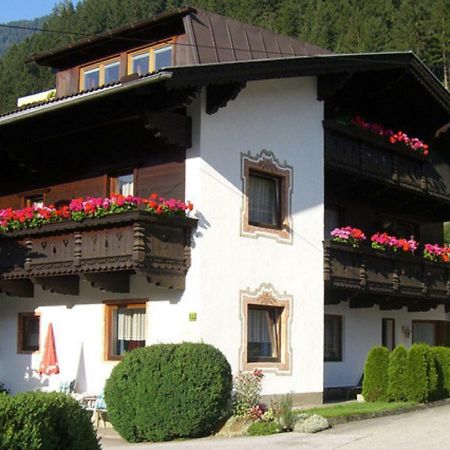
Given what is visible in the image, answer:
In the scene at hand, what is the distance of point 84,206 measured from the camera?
17359mm

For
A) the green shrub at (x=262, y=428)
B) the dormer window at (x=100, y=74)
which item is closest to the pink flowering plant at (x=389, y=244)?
the green shrub at (x=262, y=428)

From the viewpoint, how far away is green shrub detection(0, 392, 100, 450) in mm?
8336

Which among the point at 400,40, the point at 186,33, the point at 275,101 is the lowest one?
the point at 275,101

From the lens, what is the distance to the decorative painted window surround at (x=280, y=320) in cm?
1841

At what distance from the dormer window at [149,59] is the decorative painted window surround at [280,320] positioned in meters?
5.81

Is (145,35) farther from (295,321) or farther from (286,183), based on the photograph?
(295,321)

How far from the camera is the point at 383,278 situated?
2197 centimetres

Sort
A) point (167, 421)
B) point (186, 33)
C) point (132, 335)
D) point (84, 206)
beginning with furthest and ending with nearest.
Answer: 1. point (186, 33)
2. point (132, 335)
3. point (84, 206)
4. point (167, 421)

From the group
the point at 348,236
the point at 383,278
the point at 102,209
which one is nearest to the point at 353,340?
the point at 383,278

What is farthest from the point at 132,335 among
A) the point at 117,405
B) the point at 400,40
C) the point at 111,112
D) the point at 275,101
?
the point at 400,40

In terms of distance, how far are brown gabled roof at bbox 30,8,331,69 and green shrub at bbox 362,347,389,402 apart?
749cm

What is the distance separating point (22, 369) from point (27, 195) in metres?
4.14

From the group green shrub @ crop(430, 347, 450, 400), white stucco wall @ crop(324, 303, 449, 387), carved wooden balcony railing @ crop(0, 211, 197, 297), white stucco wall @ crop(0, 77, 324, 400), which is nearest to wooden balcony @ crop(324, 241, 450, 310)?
white stucco wall @ crop(324, 303, 449, 387)

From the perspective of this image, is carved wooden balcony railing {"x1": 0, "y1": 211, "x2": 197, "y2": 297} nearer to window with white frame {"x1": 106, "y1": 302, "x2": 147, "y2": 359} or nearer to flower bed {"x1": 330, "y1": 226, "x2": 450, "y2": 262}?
window with white frame {"x1": 106, "y1": 302, "x2": 147, "y2": 359}
